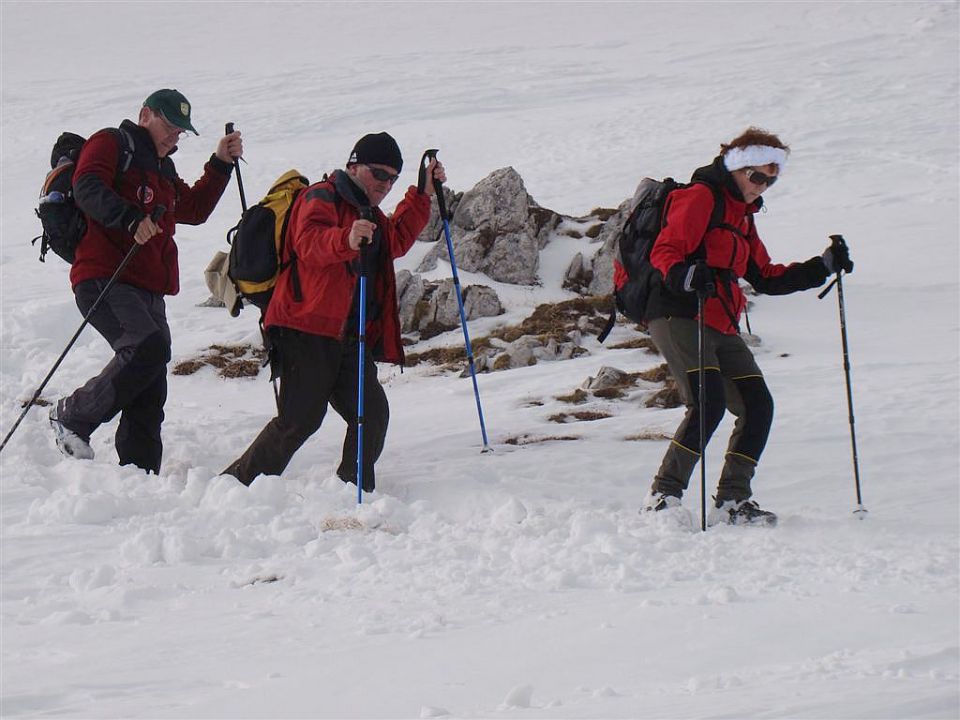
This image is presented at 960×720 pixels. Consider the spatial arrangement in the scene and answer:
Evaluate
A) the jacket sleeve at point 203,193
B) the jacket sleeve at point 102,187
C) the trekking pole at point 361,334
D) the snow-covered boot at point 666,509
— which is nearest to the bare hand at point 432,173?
the trekking pole at point 361,334

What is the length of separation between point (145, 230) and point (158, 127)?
75cm

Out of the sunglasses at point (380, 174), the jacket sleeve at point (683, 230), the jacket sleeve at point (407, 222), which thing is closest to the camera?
the jacket sleeve at point (683, 230)

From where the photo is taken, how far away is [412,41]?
48719 mm

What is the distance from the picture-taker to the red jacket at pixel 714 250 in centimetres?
576

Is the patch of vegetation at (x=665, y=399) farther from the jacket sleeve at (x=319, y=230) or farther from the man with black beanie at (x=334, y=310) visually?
the jacket sleeve at (x=319, y=230)

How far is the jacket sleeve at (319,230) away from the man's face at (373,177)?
192mm

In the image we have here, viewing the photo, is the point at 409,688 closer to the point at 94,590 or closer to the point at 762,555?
the point at 94,590

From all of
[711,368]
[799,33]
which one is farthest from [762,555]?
A: [799,33]

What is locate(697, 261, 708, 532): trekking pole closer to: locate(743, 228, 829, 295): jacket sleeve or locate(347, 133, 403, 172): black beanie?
locate(743, 228, 829, 295): jacket sleeve

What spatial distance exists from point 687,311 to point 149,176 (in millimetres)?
3512

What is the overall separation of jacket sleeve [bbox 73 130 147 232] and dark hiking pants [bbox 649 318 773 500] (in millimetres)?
3214

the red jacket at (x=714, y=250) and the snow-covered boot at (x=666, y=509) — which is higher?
the red jacket at (x=714, y=250)

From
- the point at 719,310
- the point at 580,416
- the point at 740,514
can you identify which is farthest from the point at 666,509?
the point at 580,416

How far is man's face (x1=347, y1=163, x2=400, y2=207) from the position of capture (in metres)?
6.29
